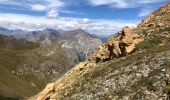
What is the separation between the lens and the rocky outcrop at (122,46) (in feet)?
138

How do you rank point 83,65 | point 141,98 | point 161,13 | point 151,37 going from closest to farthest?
point 141,98
point 151,37
point 83,65
point 161,13

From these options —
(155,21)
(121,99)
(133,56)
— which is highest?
(155,21)

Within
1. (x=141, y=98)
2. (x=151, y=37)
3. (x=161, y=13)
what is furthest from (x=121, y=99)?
(x=161, y=13)

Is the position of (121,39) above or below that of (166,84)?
above

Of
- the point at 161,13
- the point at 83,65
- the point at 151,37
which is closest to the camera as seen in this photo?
the point at 151,37

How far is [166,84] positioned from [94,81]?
356 inches

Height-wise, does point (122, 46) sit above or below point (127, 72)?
above

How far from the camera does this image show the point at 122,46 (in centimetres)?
4231

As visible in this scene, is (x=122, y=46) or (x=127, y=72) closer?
(x=127, y=72)

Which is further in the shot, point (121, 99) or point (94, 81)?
point (94, 81)

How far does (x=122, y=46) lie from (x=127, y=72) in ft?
25.4

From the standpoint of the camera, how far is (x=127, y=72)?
1380 inches

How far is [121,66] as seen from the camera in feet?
122

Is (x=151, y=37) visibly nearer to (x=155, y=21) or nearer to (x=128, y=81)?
(x=155, y=21)
